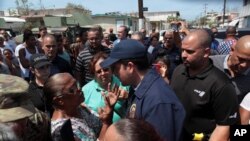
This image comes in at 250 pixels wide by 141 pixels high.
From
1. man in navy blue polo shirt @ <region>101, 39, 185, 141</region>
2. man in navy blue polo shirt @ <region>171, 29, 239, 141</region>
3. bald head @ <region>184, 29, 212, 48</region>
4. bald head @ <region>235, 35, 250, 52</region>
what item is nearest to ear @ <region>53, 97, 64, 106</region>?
man in navy blue polo shirt @ <region>101, 39, 185, 141</region>

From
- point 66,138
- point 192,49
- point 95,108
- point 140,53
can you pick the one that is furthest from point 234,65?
point 66,138

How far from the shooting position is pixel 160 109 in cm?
256

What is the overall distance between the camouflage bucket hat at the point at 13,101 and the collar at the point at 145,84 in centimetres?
94

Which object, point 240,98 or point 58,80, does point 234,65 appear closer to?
point 240,98

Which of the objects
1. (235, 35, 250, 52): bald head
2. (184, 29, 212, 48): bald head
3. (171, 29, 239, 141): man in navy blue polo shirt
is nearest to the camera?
(171, 29, 239, 141): man in navy blue polo shirt

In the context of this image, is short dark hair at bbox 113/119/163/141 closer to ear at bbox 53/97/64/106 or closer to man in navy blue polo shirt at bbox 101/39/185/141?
man in navy blue polo shirt at bbox 101/39/185/141

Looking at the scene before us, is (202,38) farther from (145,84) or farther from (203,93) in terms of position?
(145,84)

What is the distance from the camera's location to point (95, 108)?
3770 millimetres

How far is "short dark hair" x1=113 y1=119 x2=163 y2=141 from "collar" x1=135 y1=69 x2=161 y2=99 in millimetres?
716

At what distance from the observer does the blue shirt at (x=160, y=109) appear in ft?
8.34

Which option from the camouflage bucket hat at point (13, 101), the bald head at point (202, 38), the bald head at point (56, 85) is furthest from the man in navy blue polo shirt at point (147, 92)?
→ the camouflage bucket hat at point (13, 101)

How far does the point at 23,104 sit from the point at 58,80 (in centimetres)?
96

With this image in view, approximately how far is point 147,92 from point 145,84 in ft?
0.28

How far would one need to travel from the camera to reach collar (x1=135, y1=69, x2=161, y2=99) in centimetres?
275
